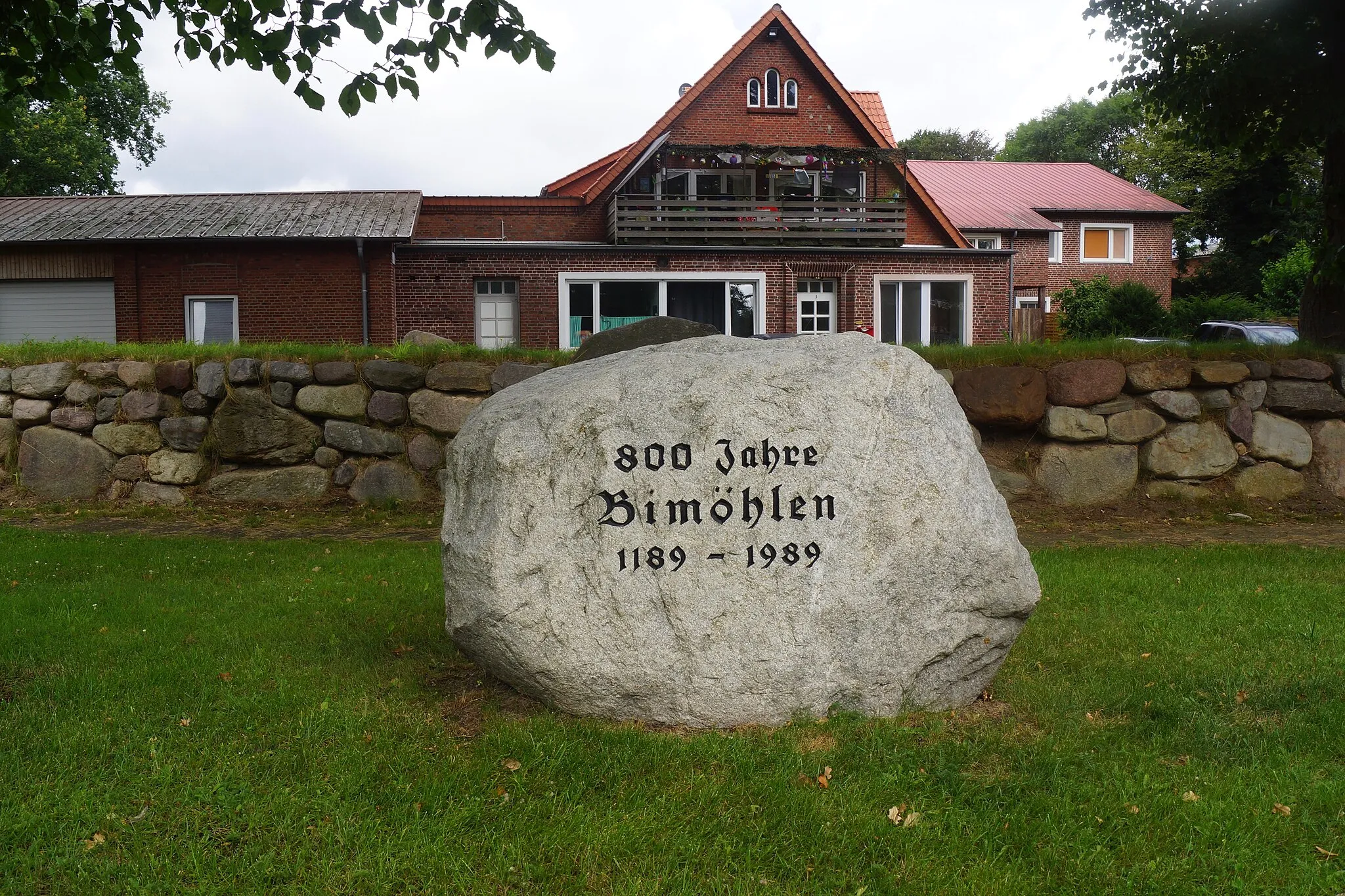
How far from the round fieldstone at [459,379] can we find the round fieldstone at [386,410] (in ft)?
1.21

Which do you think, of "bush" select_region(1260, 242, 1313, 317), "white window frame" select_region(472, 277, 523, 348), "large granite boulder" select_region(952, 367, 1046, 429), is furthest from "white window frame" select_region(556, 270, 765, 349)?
"bush" select_region(1260, 242, 1313, 317)

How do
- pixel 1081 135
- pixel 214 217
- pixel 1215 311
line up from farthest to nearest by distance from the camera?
1. pixel 1081 135
2. pixel 1215 311
3. pixel 214 217

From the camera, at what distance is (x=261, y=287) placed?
2253 cm

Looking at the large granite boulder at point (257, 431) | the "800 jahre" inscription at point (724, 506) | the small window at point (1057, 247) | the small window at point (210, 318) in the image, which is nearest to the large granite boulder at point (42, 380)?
the large granite boulder at point (257, 431)

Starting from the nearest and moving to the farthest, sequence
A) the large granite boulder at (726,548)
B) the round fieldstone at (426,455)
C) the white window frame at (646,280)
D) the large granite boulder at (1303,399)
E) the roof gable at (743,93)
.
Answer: the large granite boulder at (726,548) → the round fieldstone at (426,455) → the large granite boulder at (1303,399) → the white window frame at (646,280) → the roof gable at (743,93)

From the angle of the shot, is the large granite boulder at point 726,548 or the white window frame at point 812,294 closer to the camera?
the large granite boulder at point 726,548

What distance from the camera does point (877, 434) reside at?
4457mm

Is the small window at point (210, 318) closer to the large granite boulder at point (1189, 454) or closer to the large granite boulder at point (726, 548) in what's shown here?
the large granite boulder at point (1189, 454)

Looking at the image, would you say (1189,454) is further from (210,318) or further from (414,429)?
(210,318)

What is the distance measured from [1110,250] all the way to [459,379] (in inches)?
1359

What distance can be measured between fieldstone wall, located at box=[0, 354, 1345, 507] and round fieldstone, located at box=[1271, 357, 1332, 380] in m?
→ 0.02

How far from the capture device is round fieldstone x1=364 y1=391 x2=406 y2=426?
427 inches

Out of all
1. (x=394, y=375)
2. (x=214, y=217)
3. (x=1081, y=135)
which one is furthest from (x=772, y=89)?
(x=1081, y=135)

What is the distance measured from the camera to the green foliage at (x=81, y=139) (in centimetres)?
3366
